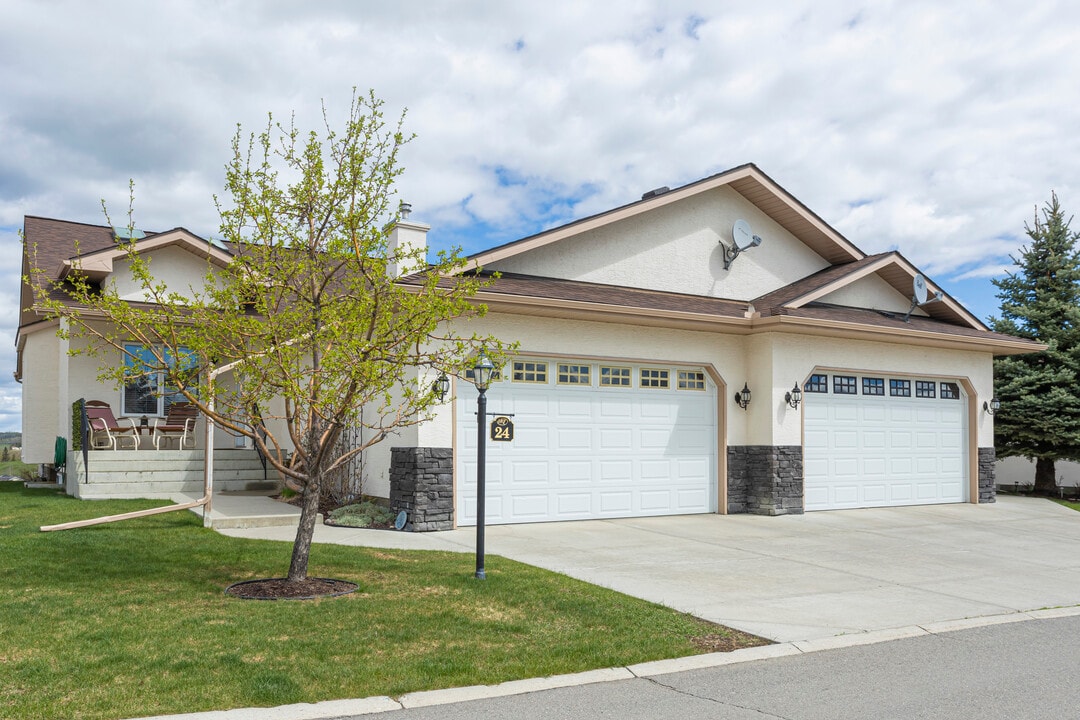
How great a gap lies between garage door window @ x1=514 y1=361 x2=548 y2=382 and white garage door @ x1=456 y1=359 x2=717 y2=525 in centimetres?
2

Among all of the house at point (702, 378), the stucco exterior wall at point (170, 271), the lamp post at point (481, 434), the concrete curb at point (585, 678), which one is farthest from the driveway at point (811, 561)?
the stucco exterior wall at point (170, 271)

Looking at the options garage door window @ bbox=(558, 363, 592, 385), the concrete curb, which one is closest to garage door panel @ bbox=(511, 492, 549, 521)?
garage door window @ bbox=(558, 363, 592, 385)

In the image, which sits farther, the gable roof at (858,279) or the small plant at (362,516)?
the gable roof at (858,279)

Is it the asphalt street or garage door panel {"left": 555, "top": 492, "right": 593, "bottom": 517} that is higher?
garage door panel {"left": 555, "top": 492, "right": 593, "bottom": 517}

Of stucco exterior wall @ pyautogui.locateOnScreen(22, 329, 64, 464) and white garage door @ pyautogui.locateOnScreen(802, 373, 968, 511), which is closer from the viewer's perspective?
white garage door @ pyautogui.locateOnScreen(802, 373, 968, 511)

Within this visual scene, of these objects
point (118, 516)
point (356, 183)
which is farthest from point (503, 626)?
point (118, 516)

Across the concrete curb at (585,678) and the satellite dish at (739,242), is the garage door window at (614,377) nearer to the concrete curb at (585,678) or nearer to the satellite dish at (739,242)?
the satellite dish at (739,242)

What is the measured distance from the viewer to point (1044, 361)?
67.7ft

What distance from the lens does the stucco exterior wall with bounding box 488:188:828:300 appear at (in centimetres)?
1488

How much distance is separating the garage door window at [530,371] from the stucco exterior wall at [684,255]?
5.71 feet

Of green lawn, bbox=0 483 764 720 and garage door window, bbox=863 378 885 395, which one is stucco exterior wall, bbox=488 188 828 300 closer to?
garage door window, bbox=863 378 885 395

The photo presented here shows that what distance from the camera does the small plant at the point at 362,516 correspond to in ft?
41.6

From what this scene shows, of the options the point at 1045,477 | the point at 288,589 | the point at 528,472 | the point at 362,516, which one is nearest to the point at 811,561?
the point at 528,472

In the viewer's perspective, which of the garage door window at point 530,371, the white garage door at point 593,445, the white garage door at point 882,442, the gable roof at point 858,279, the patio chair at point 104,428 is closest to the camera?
the white garage door at point 593,445
